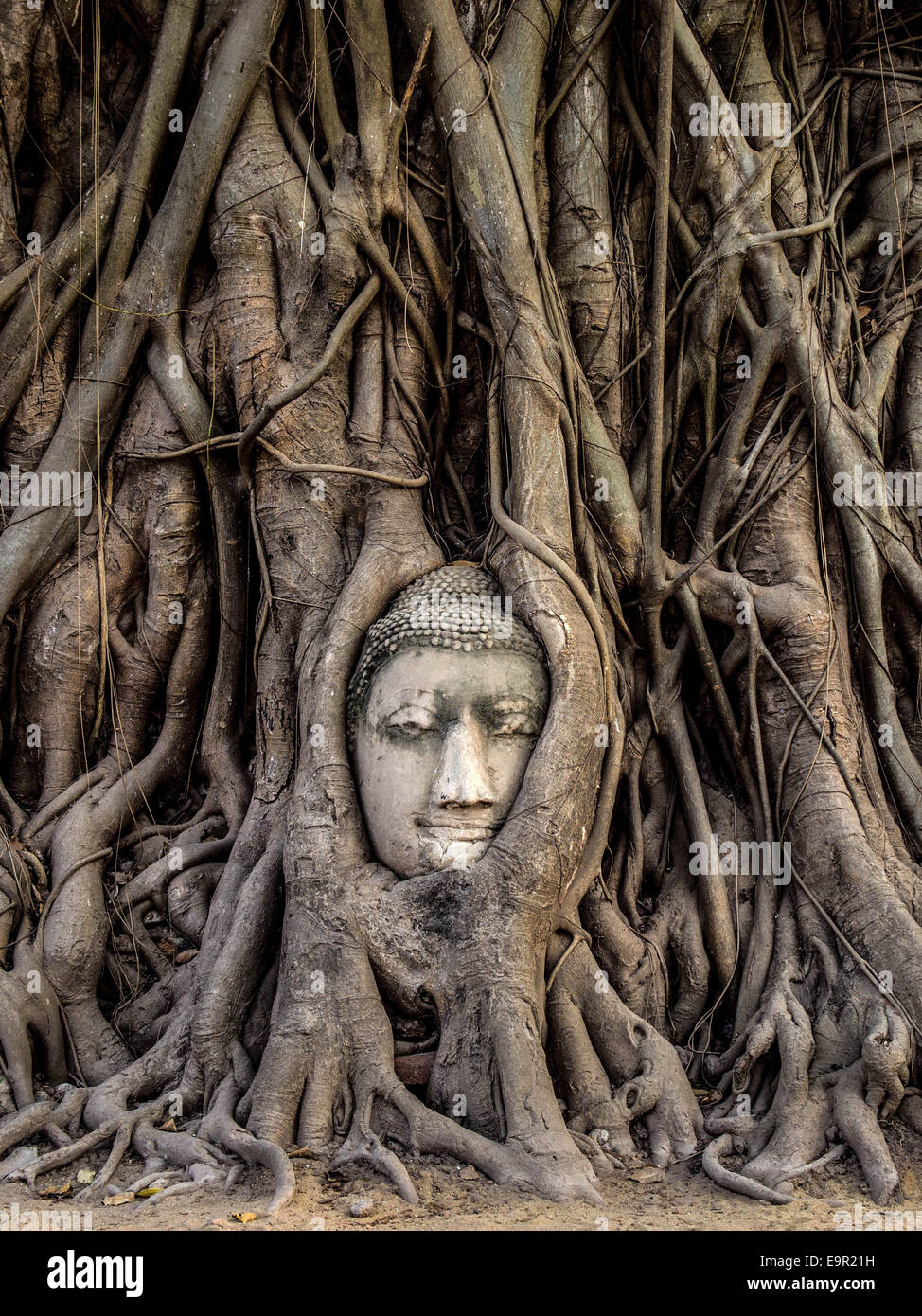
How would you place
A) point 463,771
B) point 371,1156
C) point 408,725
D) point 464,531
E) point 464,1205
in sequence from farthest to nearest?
1. point 464,531
2. point 408,725
3. point 463,771
4. point 371,1156
5. point 464,1205

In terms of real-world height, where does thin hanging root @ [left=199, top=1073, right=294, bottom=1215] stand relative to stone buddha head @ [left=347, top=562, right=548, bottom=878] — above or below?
below

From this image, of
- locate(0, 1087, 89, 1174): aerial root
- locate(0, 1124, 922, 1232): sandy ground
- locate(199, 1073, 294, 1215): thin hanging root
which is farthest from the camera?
locate(0, 1087, 89, 1174): aerial root

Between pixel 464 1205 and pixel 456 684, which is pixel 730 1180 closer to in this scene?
pixel 464 1205

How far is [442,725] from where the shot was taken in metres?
3.56

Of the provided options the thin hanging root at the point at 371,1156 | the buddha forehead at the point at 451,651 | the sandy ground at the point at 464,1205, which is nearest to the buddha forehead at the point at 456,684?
the buddha forehead at the point at 451,651

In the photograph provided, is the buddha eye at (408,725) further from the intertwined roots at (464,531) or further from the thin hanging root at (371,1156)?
the thin hanging root at (371,1156)

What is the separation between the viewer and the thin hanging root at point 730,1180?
113 inches

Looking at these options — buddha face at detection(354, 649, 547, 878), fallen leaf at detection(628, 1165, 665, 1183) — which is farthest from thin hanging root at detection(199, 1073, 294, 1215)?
fallen leaf at detection(628, 1165, 665, 1183)

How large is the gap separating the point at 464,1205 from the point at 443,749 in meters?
1.32

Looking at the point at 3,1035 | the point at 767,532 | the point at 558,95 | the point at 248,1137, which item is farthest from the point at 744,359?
the point at 3,1035

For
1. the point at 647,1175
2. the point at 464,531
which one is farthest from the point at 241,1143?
the point at 464,531

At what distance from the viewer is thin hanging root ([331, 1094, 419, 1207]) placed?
2816 mm

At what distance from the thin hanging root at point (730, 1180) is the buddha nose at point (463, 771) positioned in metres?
1.18

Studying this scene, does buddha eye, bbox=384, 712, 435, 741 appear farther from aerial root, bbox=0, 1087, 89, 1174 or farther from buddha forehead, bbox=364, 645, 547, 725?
aerial root, bbox=0, 1087, 89, 1174
